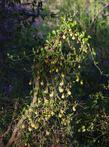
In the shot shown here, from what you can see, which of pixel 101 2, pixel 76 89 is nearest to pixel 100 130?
pixel 76 89

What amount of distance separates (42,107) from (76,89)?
2.38 metres

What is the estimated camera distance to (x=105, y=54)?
7492 mm

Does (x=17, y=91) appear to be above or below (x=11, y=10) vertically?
below

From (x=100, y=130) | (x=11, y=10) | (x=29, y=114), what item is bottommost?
(x=100, y=130)

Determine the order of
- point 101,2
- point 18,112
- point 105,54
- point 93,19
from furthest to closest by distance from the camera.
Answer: point 101,2, point 93,19, point 105,54, point 18,112

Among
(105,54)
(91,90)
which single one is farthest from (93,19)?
(91,90)

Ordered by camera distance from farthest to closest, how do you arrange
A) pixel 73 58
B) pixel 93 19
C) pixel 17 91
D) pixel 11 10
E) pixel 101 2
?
1. pixel 101 2
2. pixel 93 19
3. pixel 11 10
4. pixel 17 91
5. pixel 73 58

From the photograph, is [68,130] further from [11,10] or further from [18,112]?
[11,10]

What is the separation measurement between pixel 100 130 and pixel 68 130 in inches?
72.3

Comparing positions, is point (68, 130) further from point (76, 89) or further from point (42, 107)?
point (76, 89)

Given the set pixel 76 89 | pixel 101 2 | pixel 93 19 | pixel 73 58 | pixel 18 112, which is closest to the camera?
pixel 73 58

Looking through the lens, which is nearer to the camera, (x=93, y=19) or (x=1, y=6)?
(x=1, y=6)

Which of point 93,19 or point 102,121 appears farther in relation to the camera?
point 93,19

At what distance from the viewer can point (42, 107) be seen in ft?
15.3
